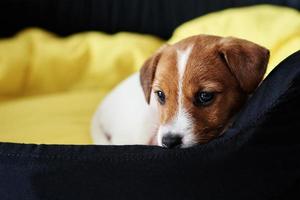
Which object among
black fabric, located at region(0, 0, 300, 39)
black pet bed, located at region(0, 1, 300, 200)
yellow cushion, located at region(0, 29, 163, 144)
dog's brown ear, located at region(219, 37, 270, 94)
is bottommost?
yellow cushion, located at region(0, 29, 163, 144)

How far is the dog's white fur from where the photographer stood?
201cm

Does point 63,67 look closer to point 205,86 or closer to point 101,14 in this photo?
point 101,14

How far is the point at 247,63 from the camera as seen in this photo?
5.23 feet

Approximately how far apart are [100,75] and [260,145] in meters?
1.56

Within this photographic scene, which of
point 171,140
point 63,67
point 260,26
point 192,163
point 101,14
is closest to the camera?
point 192,163

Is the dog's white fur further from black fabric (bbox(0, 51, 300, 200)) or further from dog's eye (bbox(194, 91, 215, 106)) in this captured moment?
black fabric (bbox(0, 51, 300, 200))

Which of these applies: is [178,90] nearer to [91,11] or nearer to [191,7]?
[191,7]

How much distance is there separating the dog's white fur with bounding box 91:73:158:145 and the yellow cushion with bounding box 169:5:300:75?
0.56 meters

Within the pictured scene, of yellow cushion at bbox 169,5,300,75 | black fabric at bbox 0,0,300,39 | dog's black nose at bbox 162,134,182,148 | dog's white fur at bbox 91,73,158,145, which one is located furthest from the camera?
black fabric at bbox 0,0,300,39

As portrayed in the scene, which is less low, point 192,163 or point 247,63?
point 247,63

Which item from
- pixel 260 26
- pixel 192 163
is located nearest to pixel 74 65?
pixel 260 26

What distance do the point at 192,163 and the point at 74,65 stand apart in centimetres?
160

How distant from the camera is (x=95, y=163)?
4.73ft

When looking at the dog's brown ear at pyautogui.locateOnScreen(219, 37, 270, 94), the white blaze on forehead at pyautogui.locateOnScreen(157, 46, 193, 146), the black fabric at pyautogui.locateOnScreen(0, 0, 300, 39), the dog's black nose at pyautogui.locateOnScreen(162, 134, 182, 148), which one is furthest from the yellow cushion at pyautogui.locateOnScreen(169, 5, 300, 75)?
the dog's black nose at pyautogui.locateOnScreen(162, 134, 182, 148)
